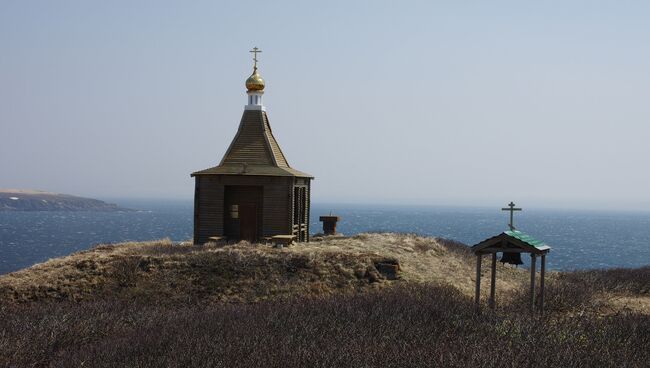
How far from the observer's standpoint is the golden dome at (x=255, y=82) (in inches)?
1043

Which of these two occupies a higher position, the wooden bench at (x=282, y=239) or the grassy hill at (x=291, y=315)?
the wooden bench at (x=282, y=239)

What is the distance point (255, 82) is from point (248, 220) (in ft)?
19.6

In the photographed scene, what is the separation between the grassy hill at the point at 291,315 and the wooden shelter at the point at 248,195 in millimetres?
1542

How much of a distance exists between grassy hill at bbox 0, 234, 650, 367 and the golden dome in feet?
24.3

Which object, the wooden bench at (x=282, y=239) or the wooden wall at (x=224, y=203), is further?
the wooden wall at (x=224, y=203)

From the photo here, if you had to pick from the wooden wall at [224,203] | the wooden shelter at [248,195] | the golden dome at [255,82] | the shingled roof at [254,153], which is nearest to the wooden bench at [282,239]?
the wooden shelter at [248,195]

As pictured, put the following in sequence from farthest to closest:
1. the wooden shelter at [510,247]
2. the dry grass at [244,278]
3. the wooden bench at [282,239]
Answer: the wooden bench at [282,239] < the dry grass at [244,278] < the wooden shelter at [510,247]

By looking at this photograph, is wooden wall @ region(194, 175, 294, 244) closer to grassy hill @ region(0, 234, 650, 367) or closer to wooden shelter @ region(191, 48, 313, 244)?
wooden shelter @ region(191, 48, 313, 244)

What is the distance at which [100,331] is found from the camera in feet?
39.5

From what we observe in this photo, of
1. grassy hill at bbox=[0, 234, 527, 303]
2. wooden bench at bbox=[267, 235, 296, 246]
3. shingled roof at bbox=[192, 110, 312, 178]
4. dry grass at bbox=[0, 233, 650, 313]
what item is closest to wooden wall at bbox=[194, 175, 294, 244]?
shingled roof at bbox=[192, 110, 312, 178]

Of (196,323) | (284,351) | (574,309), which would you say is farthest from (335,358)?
(574,309)

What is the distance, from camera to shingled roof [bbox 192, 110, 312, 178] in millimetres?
24391

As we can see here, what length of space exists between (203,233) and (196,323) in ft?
44.0

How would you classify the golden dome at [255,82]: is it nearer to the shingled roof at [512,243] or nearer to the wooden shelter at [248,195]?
the wooden shelter at [248,195]
